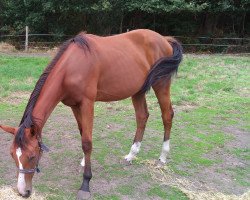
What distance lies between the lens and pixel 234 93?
8766 millimetres

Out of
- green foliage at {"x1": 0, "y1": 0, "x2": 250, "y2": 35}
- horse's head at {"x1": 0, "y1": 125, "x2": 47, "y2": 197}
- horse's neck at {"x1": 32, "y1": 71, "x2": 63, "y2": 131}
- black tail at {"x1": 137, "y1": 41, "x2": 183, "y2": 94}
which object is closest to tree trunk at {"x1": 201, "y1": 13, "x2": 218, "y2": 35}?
green foliage at {"x1": 0, "y1": 0, "x2": 250, "y2": 35}

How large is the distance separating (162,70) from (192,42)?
43.6 ft

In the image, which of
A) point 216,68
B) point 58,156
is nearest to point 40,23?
point 216,68

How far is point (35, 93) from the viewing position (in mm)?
3539

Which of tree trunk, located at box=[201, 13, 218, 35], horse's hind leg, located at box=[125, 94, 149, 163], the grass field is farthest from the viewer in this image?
tree trunk, located at box=[201, 13, 218, 35]

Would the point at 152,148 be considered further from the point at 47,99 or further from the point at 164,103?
the point at 47,99

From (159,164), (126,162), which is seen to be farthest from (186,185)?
(126,162)

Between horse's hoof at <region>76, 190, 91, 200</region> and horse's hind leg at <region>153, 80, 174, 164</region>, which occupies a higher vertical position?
horse's hind leg at <region>153, 80, 174, 164</region>

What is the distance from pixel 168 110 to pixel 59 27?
43.5ft

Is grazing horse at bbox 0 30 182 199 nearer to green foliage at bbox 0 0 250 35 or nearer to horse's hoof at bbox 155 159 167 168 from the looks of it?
horse's hoof at bbox 155 159 167 168

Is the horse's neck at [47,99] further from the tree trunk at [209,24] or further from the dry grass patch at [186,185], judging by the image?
the tree trunk at [209,24]

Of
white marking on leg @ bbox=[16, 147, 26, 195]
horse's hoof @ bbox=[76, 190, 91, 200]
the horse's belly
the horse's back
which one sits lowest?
horse's hoof @ bbox=[76, 190, 91, 200]

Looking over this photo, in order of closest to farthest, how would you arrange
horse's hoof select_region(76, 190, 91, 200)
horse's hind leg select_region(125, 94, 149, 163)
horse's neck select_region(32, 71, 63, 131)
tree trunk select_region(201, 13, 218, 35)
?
1. horse's neck select_region(32, 71, 63, 131)
2. horse's hoof select_region(76, 190, 91, 200)
3. horse's hind leg select_region(125, 94, 149, 163)
4. tree trunk select_region(201, 13, 218, 35)

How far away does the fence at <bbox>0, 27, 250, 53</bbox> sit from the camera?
16.2 metres
